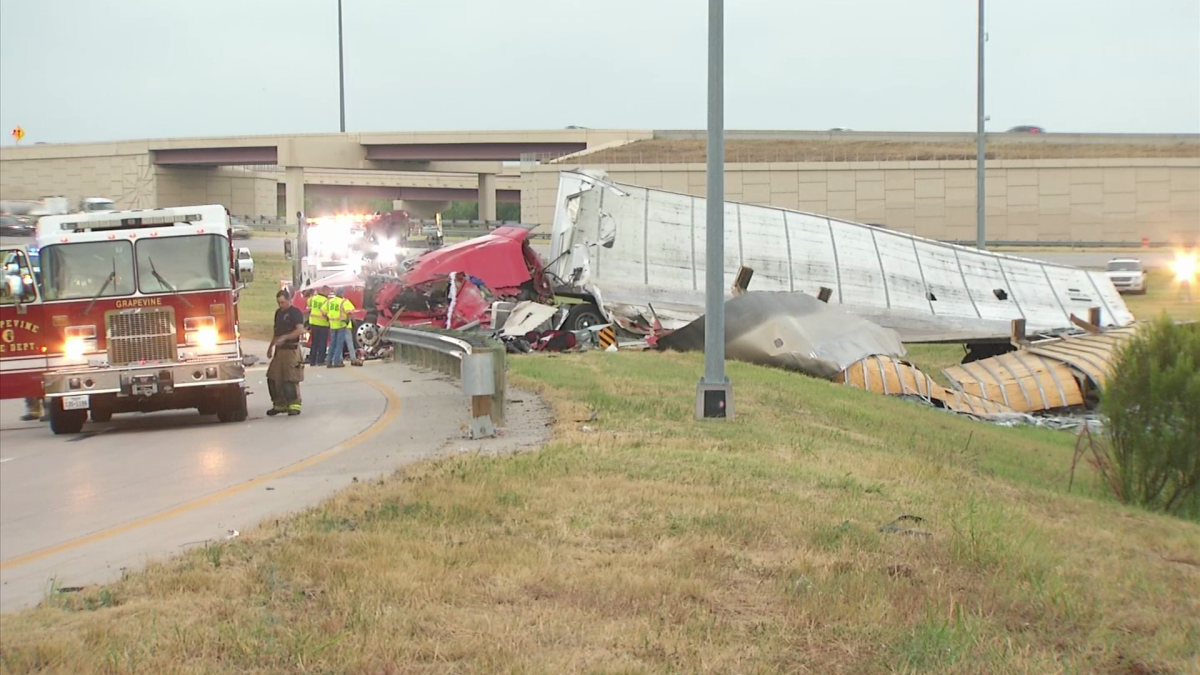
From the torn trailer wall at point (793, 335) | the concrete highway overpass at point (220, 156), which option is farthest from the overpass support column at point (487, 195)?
the torn trailer wall at point (793, 335)

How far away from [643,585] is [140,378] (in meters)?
11.5

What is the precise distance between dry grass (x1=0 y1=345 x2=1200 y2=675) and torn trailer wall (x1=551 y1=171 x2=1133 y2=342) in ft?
61.9

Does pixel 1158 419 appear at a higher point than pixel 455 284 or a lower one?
lower

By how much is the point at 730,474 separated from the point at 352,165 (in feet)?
283

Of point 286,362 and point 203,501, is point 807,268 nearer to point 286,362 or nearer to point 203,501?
point 286,362

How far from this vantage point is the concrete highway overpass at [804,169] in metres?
74.5

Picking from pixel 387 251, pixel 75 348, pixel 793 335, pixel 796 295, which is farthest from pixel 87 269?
pixel 387 251

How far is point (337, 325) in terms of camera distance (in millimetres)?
26500

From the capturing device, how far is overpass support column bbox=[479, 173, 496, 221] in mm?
110438

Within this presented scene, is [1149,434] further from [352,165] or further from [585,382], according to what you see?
[352,165]

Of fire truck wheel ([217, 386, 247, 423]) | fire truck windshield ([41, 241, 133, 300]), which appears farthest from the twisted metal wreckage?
fire truck windshield ([41, 241, 133, 300])

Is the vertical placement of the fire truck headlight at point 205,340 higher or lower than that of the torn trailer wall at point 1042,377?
higher

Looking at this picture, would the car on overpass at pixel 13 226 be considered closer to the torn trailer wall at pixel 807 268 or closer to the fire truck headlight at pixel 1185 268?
the torn trailer wall at pixel 807 268

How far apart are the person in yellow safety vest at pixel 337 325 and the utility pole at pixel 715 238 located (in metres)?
12.7
